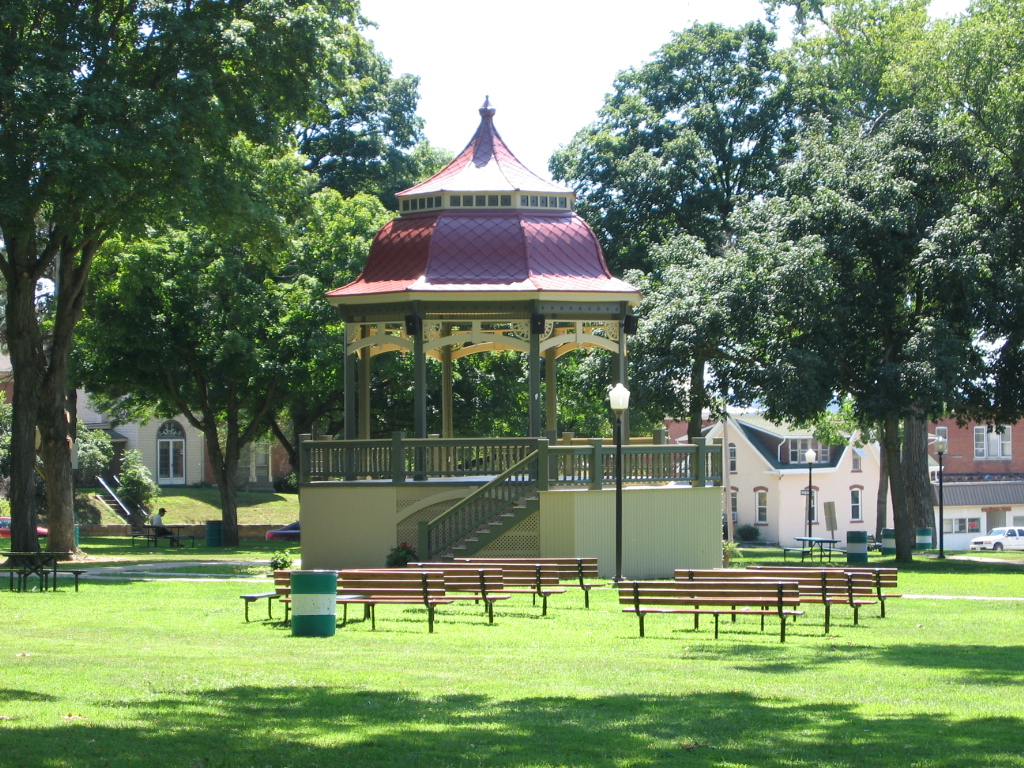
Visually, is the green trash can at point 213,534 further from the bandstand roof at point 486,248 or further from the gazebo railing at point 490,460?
the bandstand roof at point 486,248

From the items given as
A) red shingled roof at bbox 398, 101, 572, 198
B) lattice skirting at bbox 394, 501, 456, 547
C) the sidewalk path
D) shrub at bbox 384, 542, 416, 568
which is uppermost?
red shingled roof at bbox 398, 101, 572, 198

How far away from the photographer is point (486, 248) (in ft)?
90.9

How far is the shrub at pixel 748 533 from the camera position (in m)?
69.8

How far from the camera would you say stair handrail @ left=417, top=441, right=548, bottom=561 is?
24.7 metres

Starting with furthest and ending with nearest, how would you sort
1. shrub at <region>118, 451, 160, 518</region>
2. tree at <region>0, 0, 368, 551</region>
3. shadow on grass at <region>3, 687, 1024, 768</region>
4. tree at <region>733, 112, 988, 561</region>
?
shrub at <region>118, 451, 160, 518</region>
tree at <region>733, 112, 988, 561</region>
tree at <region>0, 0, 368, 551</region>
shadow on grass at <region>3, 687, 1024, 768</region>

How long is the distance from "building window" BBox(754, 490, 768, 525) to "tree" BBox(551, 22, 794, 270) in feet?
88.0

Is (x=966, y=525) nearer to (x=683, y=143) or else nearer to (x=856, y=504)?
(x=856, y=504)

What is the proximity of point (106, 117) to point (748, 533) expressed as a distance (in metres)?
50.1

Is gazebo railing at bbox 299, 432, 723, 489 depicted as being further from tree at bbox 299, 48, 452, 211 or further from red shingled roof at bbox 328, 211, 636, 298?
tree at bbox 299, 48, 452, 211

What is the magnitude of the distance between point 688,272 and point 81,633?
82.2 ft

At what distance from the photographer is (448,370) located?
105 ft

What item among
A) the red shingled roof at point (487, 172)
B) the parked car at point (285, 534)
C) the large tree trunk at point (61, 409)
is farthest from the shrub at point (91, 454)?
the red shingled roof at point (487, 172)

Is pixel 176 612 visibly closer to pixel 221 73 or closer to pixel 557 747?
pixel 557 747

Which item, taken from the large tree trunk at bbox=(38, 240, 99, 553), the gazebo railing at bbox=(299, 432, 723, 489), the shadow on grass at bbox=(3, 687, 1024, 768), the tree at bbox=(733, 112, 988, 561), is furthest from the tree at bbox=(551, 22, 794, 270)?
the shadow on grass at bbox=(3, 687, 1024, 768)
